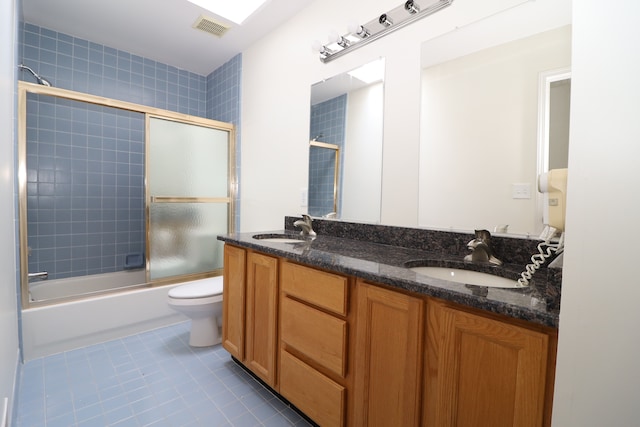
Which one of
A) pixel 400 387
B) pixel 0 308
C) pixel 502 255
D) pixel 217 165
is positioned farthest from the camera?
pixel 217 165

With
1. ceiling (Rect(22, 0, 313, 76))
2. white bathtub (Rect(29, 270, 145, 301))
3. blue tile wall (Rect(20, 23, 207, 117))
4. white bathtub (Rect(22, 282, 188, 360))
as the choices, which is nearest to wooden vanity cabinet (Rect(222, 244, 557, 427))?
white bathtub (Rect(22, 282, 188, 360))

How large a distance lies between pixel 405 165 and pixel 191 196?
6.45ft

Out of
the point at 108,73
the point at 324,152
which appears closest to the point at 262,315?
the point at 324,152

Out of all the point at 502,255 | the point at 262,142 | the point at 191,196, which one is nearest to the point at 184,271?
the point at 191,196

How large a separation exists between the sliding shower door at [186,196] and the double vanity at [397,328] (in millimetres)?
1074

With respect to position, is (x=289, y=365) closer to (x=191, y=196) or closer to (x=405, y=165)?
(x=405, y=165)

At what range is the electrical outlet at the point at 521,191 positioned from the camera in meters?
1.13

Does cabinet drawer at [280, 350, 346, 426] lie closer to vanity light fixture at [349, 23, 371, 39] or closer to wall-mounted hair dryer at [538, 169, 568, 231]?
wall-mounted hair dryer at [538, 169, 568, 231]

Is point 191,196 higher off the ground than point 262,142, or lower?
lower

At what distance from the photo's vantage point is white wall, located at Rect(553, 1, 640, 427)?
455 millimetres

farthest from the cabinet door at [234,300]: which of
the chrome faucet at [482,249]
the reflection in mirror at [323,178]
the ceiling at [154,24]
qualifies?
the ceiling at [154,24]

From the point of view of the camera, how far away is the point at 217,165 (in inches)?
109

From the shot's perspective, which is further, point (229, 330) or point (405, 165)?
point (229, 330)

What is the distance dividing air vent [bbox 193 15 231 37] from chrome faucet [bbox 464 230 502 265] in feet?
7.96
